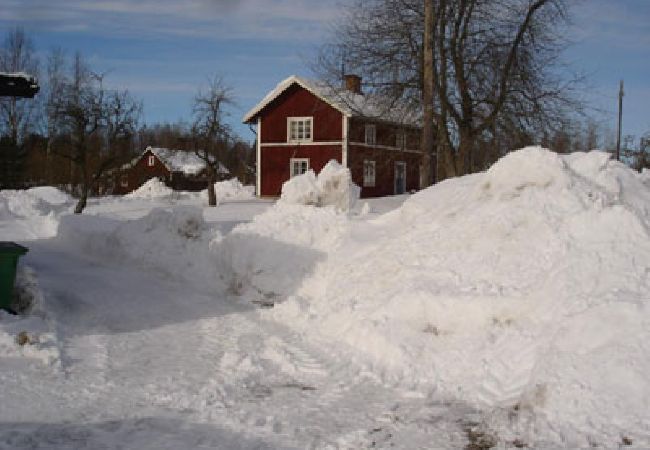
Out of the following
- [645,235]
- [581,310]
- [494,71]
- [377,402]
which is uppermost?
[494,71]

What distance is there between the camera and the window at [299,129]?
36.5 meters

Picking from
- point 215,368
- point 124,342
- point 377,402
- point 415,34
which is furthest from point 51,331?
point 415,34

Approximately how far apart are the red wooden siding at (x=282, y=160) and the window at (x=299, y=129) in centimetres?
45

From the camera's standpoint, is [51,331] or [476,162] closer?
[51,331]

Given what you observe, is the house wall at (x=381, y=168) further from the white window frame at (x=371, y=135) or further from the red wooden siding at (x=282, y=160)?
the red wooden siding at (x=282, y=160)

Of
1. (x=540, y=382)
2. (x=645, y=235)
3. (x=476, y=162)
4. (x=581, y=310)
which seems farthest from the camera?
(x=476, y=162)

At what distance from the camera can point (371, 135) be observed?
37531mm

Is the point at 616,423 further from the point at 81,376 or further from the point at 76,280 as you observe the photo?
the point at 76,280

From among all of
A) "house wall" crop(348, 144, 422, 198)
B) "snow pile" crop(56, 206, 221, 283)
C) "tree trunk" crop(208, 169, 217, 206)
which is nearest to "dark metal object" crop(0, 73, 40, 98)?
"snow pile" crop(56, 206, 221, 283)

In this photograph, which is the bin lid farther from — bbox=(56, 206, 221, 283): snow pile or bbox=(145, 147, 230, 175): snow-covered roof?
bbox=(145, 147, 230, 175): snow-covered roof

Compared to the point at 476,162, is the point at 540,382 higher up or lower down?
lower down

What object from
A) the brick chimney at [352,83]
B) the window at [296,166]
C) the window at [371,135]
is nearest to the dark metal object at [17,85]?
the brick chimney at [352,83]

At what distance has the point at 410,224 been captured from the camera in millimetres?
10930

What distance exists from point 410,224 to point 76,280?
207 inches
